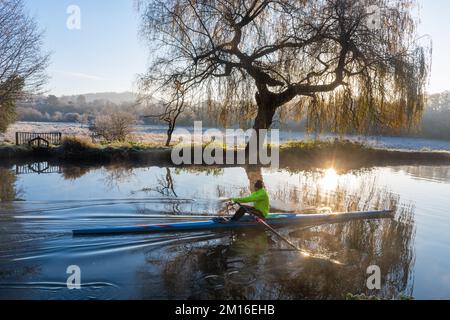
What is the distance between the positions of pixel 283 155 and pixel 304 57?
6.38 metres

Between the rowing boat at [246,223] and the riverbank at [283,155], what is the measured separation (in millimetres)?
9536

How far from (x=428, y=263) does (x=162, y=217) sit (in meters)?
5.50

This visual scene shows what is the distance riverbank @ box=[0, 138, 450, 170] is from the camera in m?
19.1

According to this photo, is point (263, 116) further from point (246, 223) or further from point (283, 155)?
point (246, 223)

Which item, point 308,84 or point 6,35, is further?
point 6,35

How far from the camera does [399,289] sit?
6.61 m

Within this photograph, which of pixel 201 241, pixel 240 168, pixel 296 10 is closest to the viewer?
pixel 201 241

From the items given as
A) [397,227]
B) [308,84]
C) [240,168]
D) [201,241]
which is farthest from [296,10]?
[201,241]

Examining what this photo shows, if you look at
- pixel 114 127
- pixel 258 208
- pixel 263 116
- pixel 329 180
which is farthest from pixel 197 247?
pixel 114 127

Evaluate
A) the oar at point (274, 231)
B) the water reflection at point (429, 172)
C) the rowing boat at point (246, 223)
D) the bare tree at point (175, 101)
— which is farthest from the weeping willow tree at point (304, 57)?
the oar at point (274, 231)

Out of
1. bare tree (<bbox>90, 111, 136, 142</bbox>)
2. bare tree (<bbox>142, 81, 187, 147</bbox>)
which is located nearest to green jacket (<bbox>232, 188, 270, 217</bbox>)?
bare tree (<bbox>142, 81, 187, 147</bbox>)

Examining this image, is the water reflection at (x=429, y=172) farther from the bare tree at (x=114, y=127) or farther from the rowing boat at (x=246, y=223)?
the bare tree at (x=114, y=127)
